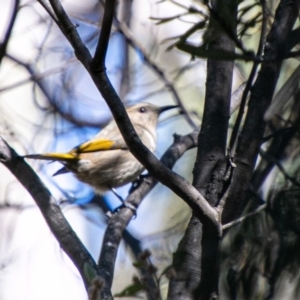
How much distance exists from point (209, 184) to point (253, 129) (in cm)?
25

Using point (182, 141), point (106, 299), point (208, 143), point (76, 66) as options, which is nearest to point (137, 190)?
point (182, 141)

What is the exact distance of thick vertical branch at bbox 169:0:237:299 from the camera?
2.03 m

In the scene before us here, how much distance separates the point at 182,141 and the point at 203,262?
2102 mm

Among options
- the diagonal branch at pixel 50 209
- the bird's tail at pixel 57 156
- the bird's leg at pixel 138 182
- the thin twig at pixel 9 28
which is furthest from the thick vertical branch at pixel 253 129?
the bird's leg at pixel 138 182

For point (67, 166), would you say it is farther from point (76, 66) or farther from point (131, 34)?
point (131, 34)

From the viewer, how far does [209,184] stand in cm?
231

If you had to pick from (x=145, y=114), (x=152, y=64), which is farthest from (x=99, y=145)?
(x=152, y=64)

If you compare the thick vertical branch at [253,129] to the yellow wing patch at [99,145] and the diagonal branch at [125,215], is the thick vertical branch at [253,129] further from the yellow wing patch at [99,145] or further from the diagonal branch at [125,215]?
the yellow wing patch at [99,145]

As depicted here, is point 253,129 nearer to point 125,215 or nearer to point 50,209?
point 50,209

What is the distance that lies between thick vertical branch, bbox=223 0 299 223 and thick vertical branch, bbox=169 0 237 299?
0.08m

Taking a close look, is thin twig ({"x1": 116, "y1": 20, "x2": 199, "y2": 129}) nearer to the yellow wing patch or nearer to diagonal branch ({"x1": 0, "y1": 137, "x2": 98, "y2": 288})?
the yellow wing patch

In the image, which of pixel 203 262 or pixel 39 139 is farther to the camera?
pixel 39 139

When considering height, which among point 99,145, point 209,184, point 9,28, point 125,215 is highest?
point 99,145

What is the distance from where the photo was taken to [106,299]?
2084 millimetres
